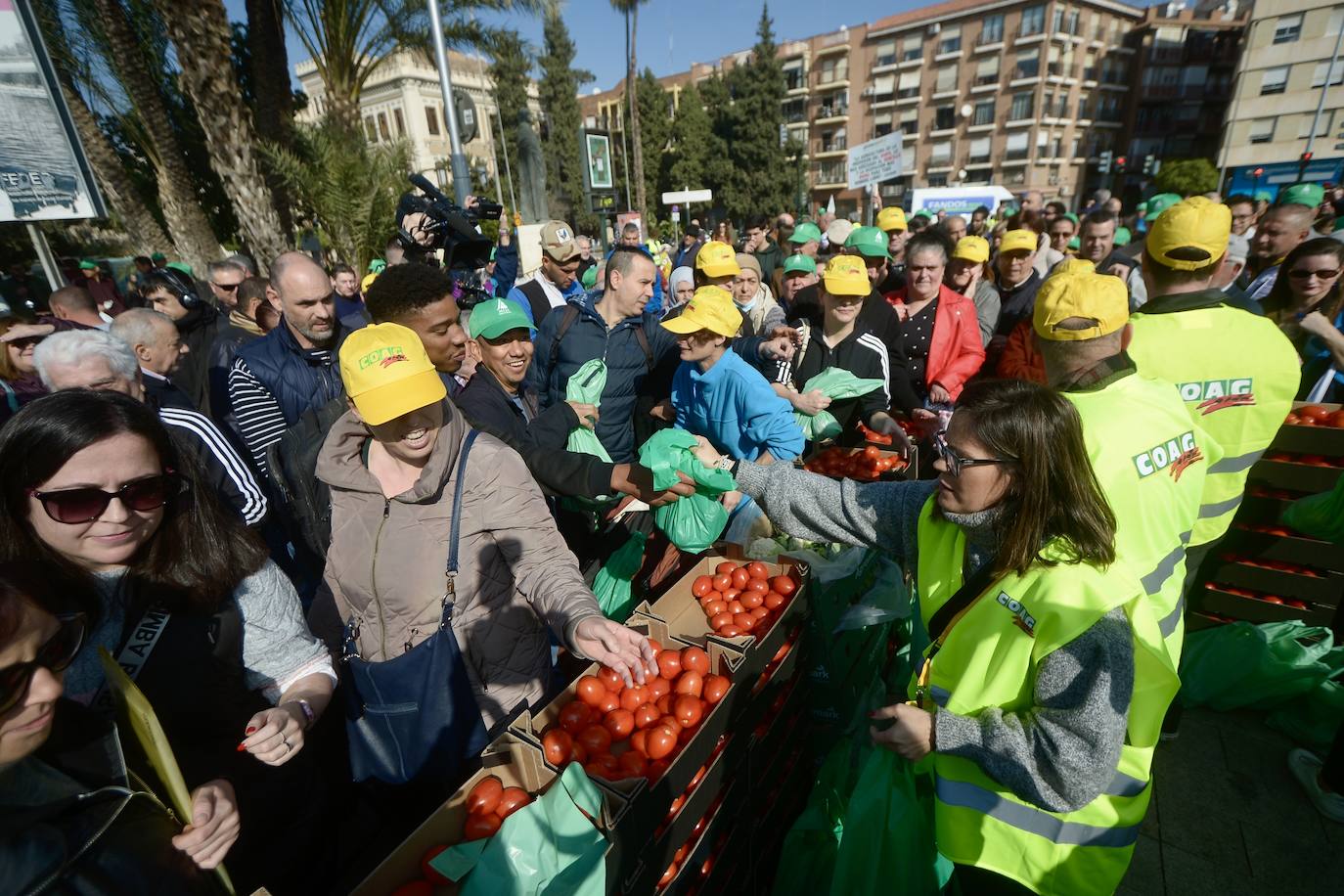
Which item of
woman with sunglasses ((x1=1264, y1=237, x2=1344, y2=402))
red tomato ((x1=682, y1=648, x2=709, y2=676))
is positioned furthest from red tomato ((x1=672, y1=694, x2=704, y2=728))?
woman with sunglasses ((x1=1264, y1=237, x2=1344, y2=402))

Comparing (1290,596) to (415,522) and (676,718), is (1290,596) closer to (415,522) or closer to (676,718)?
(676,718)

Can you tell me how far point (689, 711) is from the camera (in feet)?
7.00

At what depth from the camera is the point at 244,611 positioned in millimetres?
1820

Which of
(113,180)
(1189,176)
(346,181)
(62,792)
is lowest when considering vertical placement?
(62,792)

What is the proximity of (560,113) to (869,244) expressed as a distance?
47781 millimetres

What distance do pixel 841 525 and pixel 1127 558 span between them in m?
0.91

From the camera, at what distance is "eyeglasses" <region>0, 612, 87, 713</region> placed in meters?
1.03

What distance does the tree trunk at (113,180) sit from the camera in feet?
41.5

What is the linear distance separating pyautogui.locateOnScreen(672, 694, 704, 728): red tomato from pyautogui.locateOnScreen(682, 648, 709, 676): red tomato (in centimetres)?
15

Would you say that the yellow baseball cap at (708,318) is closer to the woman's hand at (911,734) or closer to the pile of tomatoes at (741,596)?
the pile of tomatoes at (741,596)

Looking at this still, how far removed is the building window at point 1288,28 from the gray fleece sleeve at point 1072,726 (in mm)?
61926

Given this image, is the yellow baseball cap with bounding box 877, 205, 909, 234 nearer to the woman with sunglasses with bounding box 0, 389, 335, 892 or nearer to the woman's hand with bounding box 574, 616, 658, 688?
the woman's hand with bounding box 574, 616, 658, 688

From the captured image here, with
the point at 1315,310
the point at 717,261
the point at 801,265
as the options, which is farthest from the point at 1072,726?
the point at 801,265

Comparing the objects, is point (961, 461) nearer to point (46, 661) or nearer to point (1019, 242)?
point (46, 661)
